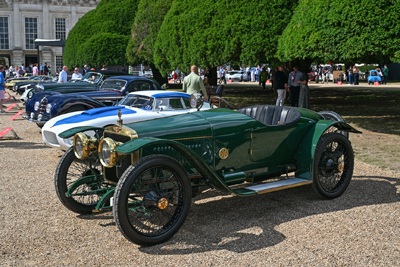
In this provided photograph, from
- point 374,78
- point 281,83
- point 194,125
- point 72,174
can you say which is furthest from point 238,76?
point 194,125

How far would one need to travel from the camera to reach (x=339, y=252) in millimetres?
4070

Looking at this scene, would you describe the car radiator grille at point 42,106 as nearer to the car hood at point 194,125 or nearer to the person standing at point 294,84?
the car hood at point 194,125

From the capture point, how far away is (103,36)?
28.1 metres

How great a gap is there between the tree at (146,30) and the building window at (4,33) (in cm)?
4290

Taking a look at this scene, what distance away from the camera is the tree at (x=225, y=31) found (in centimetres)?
1444

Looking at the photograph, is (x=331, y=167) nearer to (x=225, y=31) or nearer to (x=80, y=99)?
(x=80, y=99)

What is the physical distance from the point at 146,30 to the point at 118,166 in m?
21.7

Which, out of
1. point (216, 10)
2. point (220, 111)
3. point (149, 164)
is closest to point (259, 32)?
point (216, 10)

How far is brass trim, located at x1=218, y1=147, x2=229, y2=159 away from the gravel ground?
2.31 ft

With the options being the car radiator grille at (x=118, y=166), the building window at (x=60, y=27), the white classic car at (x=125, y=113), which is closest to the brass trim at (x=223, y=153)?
the car radiator grille at (x=118, y=166)

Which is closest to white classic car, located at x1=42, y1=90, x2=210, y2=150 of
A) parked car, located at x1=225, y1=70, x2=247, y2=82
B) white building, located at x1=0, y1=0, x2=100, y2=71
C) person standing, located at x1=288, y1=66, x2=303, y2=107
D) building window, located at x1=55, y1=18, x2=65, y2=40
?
person standing, located at x1=288, y1=66, x2=303, y2=107

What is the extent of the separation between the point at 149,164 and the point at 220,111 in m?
1.56

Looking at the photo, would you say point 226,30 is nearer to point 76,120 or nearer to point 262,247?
point 76,120

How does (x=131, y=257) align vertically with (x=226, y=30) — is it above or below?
below
